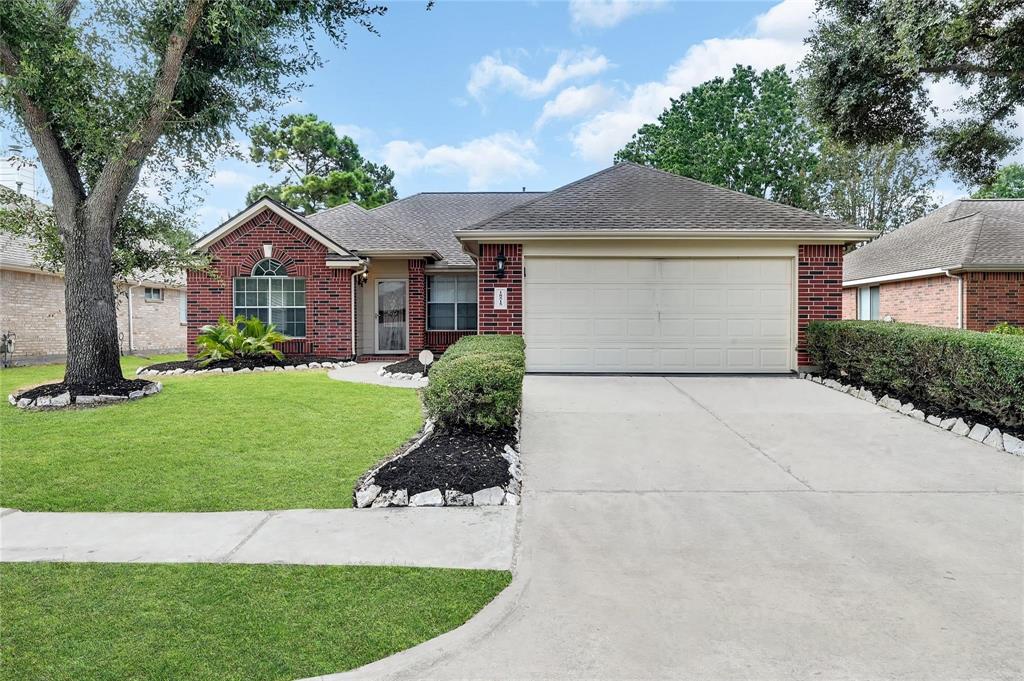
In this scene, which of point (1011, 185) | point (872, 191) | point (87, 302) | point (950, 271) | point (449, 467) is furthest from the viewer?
point (1011, 185)

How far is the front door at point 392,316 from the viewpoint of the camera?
16359mm

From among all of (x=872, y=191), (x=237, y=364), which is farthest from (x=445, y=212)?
(x=872, y=191)

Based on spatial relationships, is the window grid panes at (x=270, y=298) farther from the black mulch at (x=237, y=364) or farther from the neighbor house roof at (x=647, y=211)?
the neighbor house roof at (x=647, y=211)

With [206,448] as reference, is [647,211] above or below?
above

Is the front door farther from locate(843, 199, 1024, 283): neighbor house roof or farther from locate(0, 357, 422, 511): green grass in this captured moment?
locate(843, 199, 1024, 283): neighbor house roof

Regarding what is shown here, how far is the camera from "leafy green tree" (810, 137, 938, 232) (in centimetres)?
3528

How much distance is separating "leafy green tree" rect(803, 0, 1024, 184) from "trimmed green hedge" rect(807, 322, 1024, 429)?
4556 millimetres

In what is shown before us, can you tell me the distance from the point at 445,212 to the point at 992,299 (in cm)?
1609

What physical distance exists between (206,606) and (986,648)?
3.84 metres

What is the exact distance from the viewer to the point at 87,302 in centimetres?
995

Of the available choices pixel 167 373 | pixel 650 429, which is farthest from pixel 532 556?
pixel 167 373

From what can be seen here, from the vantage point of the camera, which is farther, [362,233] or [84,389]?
[362,233]

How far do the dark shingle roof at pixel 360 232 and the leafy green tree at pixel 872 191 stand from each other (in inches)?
1158

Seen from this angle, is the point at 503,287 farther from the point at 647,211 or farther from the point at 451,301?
the point at 451,301
